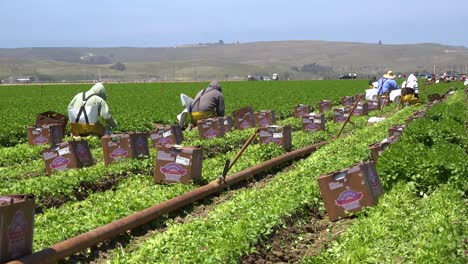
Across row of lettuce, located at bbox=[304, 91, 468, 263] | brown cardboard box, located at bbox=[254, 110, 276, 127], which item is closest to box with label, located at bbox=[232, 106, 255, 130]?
brown cardboard box, located at bbox=[254, 110, 276, 127]

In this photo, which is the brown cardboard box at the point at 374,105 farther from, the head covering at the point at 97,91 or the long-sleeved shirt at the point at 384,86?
the head covering at the point at 97,91

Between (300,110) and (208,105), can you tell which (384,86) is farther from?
(208,105)

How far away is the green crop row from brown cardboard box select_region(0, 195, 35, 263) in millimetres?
956

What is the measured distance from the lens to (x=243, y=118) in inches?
757

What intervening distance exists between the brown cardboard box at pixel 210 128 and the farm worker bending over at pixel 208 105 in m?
1.37

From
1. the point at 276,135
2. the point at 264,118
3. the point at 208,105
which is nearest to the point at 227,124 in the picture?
the point at 208,105

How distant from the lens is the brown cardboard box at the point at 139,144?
39.1ft

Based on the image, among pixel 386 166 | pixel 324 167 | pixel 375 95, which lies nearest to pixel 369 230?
pixel 386 166

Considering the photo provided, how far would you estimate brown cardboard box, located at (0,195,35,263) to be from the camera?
18.2ft

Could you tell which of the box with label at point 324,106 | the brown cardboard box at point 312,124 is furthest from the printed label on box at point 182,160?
the box with label at point 324,106

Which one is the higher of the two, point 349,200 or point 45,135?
point 349,200

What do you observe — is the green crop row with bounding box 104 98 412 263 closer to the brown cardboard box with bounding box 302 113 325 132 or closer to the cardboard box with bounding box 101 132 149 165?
the cardboard box with bounding box 101 132 149 165

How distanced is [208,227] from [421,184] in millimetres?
2897

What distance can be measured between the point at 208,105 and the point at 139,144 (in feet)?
17.2
